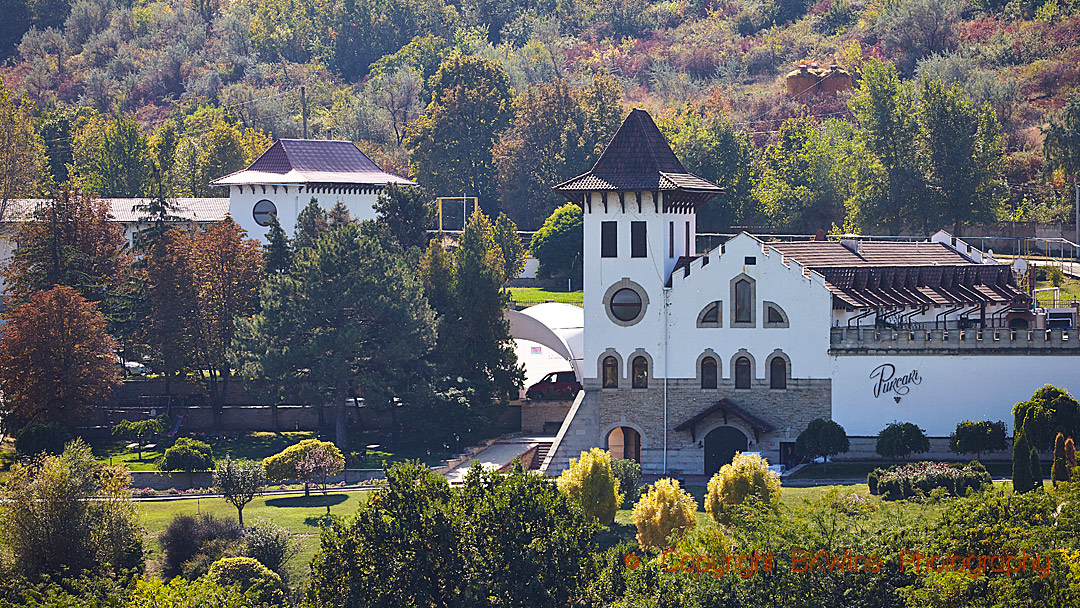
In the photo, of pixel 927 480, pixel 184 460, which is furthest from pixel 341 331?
pixel 927 480

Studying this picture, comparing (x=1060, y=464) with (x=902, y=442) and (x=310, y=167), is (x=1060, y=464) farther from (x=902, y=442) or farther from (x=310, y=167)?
(x=310, y=167)

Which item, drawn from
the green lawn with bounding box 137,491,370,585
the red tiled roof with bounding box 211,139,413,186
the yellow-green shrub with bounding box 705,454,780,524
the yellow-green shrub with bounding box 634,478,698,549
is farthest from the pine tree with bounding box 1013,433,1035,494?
the red tiled roof with bounding box 211,139,413,186

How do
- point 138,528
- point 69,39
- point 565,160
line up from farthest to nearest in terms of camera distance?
1. point 69,39
2. point 565,160
3. point 138,528

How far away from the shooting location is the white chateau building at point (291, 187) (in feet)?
285

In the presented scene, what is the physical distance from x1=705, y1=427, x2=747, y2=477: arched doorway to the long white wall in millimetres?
4043

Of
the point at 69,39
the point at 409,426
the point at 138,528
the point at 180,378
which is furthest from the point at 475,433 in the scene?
the point at 69,39

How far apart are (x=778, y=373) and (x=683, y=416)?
4.26 metres

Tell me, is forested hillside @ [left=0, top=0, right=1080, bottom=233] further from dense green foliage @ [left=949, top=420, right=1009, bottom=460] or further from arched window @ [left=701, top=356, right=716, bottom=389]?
dense green foliage @ [left=949, top=420, right=1009, bottom=460]

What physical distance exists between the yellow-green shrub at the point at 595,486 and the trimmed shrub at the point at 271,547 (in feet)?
31.1

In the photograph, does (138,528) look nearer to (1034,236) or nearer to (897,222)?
(897,222)

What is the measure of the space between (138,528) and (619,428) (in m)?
21.3

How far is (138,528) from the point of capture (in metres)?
48.6

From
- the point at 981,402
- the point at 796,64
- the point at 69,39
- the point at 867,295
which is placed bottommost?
the point at 981,402

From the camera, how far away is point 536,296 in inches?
3627
